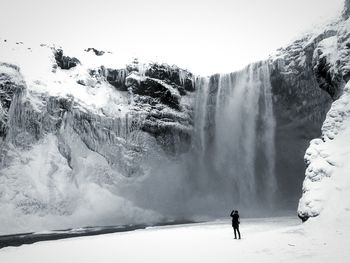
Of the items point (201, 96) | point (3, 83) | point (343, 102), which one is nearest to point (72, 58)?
point (3, 83)

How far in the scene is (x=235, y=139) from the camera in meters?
49.2

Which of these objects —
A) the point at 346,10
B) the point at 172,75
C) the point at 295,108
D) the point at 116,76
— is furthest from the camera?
the point at 172,75

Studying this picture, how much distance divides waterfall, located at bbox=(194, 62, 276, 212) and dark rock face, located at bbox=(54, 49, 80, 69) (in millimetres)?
17189

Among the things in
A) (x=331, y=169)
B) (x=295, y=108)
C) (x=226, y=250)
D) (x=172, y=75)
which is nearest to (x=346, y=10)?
(x=295, y=108)

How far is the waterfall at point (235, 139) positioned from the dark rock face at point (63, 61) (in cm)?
1719

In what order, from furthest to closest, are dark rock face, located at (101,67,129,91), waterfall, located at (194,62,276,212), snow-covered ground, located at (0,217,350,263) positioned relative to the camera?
dark rock face, located at (101,67,129,91) → waterfall, located at (194,62,276,212) → snow-covered ground, located at (0,217,350,263)

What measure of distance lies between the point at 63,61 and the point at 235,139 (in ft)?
83.4

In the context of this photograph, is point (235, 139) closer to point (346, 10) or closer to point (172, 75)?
point (172, 75)

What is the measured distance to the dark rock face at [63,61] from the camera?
162ft

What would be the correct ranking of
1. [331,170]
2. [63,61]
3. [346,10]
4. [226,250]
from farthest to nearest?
[63,61] < [346,10] < [331,170] < [226,250]

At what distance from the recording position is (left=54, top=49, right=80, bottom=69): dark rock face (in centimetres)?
4925

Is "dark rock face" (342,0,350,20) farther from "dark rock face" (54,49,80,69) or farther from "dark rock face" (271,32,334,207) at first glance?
"dark rock face" (54,49,80,69)

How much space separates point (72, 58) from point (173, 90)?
572 inches

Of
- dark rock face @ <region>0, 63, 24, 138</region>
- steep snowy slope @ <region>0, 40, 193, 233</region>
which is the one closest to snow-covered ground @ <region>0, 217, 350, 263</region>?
steep snowy slope @ <region>0, 40, 193, 233</region>
